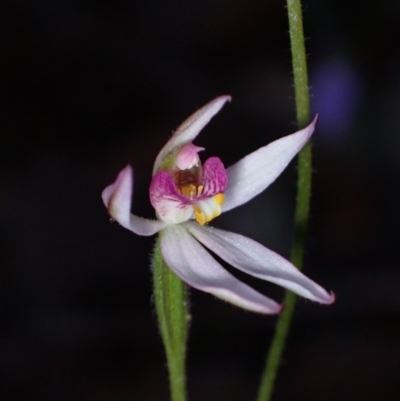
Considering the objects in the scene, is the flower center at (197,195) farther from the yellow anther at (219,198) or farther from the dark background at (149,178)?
the dark background at (149,178)

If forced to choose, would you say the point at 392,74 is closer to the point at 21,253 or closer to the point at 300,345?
the point at 300,345

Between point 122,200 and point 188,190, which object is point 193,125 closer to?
point 188,190

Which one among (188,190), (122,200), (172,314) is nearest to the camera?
(122,200)

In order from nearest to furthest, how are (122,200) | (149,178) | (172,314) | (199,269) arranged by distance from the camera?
1. (122,200)
2. (199,269)
3. (172,314)
4. (149,178)

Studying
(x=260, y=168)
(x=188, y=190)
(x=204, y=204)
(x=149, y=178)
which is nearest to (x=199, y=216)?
(x=204, y=204)

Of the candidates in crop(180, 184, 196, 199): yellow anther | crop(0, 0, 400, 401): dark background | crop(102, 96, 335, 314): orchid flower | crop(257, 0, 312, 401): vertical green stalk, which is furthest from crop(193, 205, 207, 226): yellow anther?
crop(0, 0, 400, 401): dark background

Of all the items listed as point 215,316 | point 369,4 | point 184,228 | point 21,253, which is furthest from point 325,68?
point 184,228
